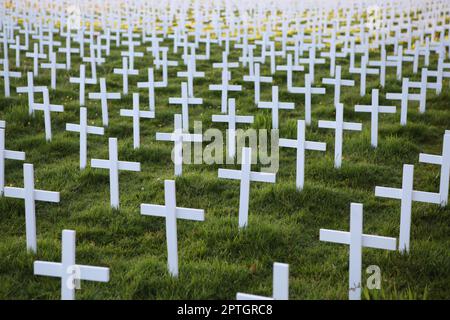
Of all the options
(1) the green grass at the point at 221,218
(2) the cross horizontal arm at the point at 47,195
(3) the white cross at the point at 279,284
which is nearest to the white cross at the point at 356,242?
(1) the green grass at the point at 221,218

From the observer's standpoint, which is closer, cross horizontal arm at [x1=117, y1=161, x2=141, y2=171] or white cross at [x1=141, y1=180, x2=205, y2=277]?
white cross at [x1=141, y1=180, x2=205, y2=277]

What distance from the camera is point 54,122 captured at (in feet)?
26.4

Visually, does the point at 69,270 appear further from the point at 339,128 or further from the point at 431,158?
the point at 339,128

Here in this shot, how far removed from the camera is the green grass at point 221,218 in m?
3.86

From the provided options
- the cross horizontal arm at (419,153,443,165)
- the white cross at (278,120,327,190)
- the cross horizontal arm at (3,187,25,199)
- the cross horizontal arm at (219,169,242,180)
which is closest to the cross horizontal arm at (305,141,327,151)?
the white cross at (278,120,327,190)

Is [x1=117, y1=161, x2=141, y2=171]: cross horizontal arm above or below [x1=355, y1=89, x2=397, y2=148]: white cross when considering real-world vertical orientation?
below

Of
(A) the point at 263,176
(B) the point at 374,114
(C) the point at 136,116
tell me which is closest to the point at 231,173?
(A) the point at 263,176

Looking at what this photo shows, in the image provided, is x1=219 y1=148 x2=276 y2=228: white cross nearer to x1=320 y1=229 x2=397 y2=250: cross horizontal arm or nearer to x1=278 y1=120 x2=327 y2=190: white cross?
x1=278 y1=120 x2=327 y2=190: white cross

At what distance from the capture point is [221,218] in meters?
4.84

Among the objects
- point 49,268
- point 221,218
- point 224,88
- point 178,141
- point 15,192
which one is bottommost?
point 221,218

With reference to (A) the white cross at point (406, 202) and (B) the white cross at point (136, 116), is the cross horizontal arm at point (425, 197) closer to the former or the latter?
(A) the white cross at point (406, 202)

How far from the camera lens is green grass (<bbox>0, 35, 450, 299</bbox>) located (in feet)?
12.6

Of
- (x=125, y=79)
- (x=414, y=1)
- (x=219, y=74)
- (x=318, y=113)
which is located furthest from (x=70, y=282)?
(x=414, y=1)

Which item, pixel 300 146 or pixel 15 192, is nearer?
pixel 15 192
